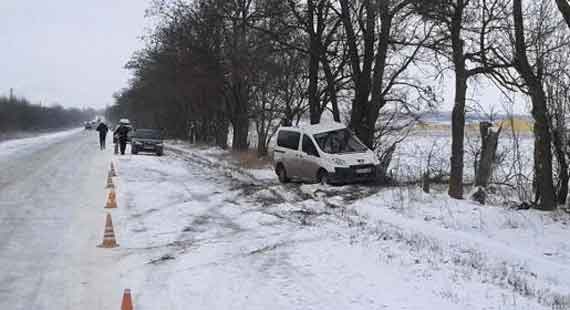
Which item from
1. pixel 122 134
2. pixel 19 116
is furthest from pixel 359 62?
pixel 19 116

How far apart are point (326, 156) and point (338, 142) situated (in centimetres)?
98

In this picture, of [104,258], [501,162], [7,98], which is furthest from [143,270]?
[7,98]

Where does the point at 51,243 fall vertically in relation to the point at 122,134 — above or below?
below

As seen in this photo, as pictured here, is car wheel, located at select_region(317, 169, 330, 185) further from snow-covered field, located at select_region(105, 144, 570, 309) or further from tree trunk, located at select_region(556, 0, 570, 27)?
tree trunk, located at select_region(556, 0, 570, 27)

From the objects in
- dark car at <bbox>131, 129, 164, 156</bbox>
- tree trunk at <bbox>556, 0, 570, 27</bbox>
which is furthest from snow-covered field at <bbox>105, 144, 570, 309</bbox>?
dark car at <bbox>131, 129, 164, 156</bbox>

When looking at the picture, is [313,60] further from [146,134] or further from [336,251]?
[336,251]

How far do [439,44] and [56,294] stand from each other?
17.4 m

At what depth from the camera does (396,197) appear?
1479 cm

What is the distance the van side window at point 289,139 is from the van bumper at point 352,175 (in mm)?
2347

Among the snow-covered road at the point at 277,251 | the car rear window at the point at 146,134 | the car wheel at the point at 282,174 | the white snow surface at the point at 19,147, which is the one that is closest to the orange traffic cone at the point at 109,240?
the snow-covered road at the point at 277,251

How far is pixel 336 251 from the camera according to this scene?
908 cm

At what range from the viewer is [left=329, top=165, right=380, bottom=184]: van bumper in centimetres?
1802

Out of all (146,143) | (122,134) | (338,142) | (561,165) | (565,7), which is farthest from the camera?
(146,143)

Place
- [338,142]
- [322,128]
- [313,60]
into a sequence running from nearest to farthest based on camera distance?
[338,142] → [322,128] → [313,60]
